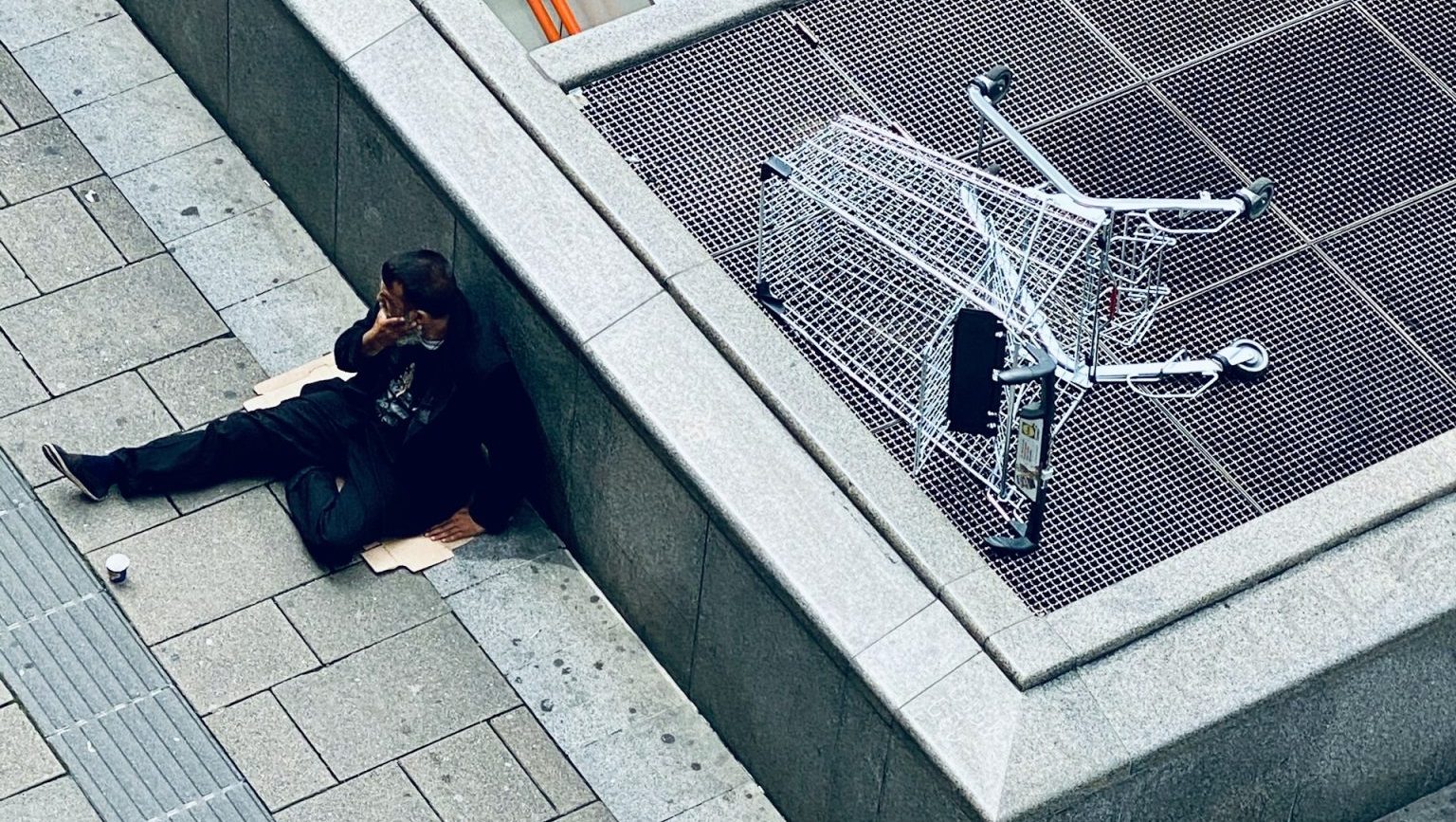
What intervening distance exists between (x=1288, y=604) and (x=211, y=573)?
387 centimetres

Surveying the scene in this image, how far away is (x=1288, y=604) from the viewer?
882cm

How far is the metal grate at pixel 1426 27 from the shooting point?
10969 mm

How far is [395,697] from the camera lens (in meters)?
9.66

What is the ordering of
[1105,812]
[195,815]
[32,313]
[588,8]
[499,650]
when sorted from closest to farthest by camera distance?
1. [1105,812]
2. [195,815]
3. [499,650]
4. [32,313]
5. [588,8]

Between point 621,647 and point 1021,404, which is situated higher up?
point 1021,404

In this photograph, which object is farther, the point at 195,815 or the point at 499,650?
the point at 499,650

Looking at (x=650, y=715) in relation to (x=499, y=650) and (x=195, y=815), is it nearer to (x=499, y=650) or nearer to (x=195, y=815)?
(x=499, y=650)

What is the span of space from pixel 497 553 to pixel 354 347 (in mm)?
950

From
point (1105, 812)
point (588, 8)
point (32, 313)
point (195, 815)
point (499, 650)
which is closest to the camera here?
point (1105, 812)

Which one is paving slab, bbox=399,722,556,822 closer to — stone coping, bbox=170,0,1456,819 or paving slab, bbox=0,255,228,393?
stone coping, bbox=170,0,1456,819

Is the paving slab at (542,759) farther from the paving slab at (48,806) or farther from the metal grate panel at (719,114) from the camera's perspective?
the metal grate panel at (719,114)

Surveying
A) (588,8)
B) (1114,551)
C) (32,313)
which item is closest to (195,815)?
(32,313)

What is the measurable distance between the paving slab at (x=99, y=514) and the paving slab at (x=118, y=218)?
49.9 inches

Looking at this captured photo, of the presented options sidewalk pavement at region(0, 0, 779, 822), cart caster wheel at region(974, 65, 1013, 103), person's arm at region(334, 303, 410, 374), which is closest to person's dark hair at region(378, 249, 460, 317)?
person's arm at region(334, 303, 410, 374)
